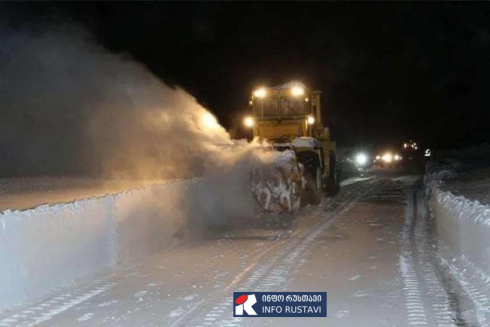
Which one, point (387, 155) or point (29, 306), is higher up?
point (387, 155)

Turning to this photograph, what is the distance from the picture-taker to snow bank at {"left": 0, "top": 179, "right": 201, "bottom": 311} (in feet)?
31.6

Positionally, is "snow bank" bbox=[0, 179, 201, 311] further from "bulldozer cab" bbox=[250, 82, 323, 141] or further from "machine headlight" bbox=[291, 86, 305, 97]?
"machine headlight" bbox=[291, 86, 305, 97]

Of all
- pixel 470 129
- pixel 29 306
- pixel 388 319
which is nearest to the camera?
pixel 388 319

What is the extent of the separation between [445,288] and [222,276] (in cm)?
334

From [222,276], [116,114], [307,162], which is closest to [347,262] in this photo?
[222,276]

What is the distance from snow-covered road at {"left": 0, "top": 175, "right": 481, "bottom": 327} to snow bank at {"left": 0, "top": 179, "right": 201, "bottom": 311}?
318 millimetres

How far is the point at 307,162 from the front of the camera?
908 inches

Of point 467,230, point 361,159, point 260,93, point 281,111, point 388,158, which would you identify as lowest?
point 467,230

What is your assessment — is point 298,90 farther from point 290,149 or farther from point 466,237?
point 466,237

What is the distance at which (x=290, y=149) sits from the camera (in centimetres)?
2156

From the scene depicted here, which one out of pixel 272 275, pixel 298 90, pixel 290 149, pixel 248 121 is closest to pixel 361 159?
pixel 298 90

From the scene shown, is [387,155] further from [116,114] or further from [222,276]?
[222,276]

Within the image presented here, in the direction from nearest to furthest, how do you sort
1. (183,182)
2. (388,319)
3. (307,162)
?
(388,319) → (183,182) → (307,162)

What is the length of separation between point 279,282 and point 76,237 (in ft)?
11.3
